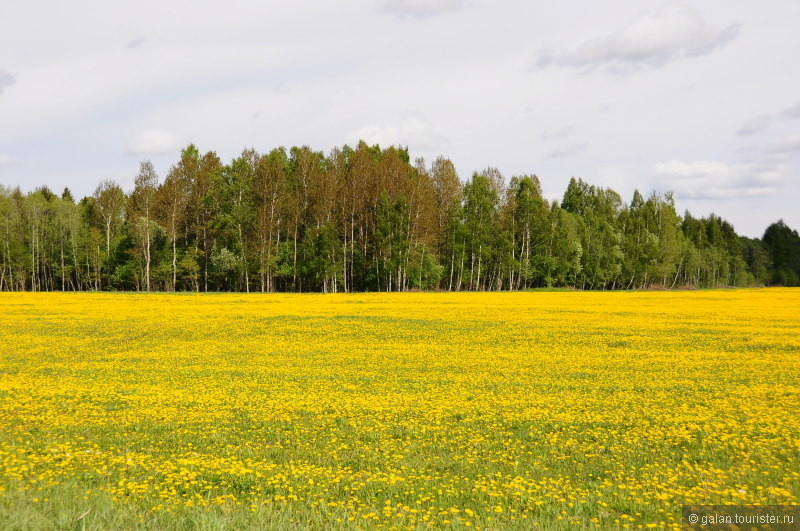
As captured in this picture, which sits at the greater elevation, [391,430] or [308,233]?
[308,233]

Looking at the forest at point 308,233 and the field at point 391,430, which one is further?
the forest at point 308,233

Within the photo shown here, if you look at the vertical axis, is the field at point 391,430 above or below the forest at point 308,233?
below

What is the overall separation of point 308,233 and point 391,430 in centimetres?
7052

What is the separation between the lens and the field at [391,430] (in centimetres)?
859

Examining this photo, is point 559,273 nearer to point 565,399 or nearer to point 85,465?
point 565,399

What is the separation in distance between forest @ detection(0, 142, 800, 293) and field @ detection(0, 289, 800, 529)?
50.9 metres

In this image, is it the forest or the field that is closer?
the field

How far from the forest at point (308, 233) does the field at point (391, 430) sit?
50.9m

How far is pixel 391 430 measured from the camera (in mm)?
12867

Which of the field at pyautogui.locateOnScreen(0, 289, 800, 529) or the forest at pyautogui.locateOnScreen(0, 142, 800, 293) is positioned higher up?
the forest at pyautogui.locateOnScreen(0, 142, 800, 293)

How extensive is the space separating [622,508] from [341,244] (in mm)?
75982

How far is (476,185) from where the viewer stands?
3403 inches

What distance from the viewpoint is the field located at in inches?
338

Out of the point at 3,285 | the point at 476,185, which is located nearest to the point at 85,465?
the point at 476,185
